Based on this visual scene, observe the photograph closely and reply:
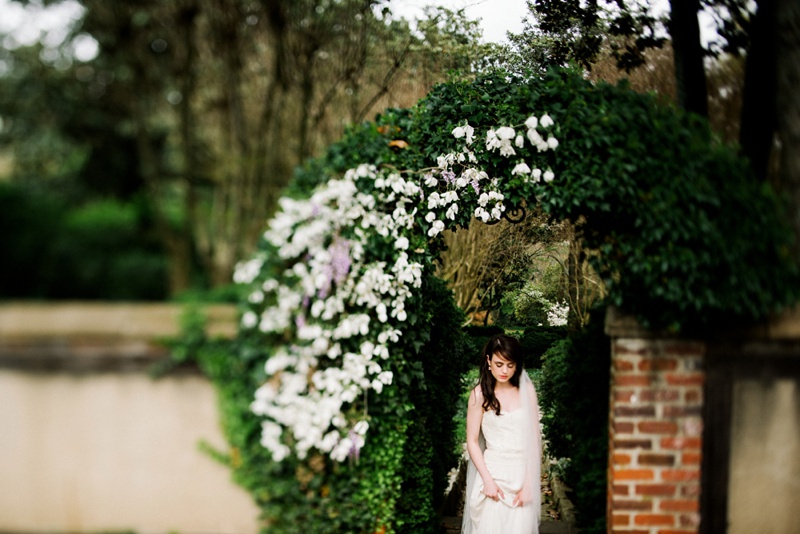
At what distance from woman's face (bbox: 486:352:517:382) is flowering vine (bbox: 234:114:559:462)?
109 centimetres

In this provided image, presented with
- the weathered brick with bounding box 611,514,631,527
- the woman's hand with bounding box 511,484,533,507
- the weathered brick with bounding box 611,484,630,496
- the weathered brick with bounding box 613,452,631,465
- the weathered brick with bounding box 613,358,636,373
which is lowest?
the woman's hand with bounding box 511,484,533,507

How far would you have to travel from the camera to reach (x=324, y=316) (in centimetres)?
281

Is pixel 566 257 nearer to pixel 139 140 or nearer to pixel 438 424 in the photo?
pixel 438 424

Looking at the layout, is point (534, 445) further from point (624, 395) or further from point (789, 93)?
point (789, 93)

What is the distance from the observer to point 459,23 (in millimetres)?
5789

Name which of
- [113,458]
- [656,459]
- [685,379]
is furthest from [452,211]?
[113,458]

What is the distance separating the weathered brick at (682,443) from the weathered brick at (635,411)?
0.18 m

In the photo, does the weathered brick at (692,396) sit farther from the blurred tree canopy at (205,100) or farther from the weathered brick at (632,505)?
the blurred tree canopy at (205,100)

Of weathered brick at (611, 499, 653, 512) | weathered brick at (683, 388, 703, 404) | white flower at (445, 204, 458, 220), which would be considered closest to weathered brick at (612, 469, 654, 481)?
weathered brick at (611, 499, 653, 512)

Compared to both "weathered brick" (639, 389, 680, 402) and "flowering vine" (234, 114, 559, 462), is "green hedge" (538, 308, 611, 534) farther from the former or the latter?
"flowering vine" (234, 114, 559, 462)

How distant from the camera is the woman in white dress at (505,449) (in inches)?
157

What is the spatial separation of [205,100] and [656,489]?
5827mm

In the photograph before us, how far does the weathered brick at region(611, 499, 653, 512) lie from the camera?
325 centimetres

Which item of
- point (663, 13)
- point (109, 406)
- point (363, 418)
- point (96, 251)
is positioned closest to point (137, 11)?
point (96, 251)
